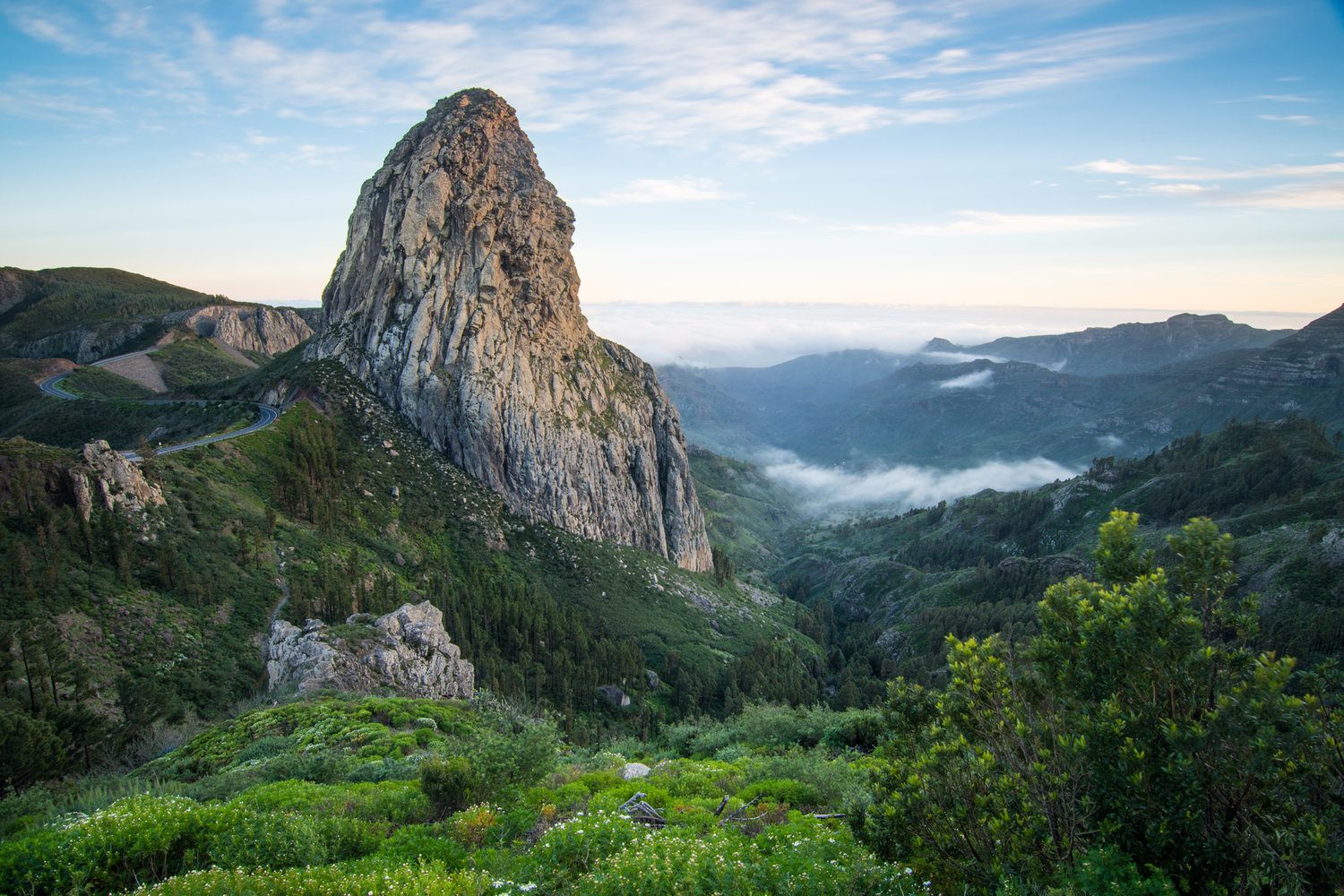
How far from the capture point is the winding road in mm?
68938

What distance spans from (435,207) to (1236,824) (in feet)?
374

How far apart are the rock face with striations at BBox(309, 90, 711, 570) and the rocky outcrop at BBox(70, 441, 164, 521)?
4845 cm

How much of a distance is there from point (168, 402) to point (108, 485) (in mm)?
63553

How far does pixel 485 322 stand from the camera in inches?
4151

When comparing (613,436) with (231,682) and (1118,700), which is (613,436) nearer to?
(231,682)

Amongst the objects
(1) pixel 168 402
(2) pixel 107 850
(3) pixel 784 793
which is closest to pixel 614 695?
(3) pixel 784 793

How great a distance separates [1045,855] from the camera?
1011 cm

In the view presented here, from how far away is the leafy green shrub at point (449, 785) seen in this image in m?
18.9

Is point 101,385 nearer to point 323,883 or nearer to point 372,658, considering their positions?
point 372,658

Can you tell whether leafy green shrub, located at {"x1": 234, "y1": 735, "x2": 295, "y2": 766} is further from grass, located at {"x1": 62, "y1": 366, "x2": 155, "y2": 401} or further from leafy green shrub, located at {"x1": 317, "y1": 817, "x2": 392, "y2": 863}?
grass, located at {"x1": 62, "y1": 366, "x2": 155, "y2": 401}

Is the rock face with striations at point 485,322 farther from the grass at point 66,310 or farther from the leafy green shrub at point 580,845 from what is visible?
the grass at point 66,310

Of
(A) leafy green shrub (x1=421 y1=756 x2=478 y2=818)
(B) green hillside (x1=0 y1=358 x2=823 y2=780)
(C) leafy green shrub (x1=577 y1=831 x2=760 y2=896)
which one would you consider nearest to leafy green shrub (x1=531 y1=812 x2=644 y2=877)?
(C) leafy green shrub (x1=577 y1=831 x2=760 y2=896)

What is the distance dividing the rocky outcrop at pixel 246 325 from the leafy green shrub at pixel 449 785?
17903 centimetres

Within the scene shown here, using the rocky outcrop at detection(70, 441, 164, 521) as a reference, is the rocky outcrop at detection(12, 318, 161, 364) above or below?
above
